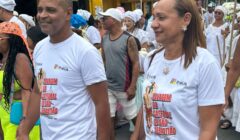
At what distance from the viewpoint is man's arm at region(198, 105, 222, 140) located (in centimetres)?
240

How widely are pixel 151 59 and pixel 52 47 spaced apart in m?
0.73

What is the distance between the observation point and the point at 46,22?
9.46 feet

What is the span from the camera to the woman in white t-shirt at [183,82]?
2391 millimetres

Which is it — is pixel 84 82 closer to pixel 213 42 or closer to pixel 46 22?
pixel 46 22

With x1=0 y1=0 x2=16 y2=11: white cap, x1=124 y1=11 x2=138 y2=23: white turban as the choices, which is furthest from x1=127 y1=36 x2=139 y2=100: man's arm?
x1=124 y1=11 x2=138 y2=23: white turban

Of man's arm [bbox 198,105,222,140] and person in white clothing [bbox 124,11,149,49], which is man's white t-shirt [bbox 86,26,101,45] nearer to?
person in white clothing [bbox 124,11,149,49]

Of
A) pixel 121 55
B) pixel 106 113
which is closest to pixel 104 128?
pixel 106 113

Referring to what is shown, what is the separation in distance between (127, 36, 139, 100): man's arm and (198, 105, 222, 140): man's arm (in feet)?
12.4

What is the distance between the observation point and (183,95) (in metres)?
2.40

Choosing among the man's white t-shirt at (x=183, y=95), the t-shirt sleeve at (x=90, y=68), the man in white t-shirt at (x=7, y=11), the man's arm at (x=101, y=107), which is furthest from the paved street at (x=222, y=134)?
the man's white t-shirt at (x=183, y=95)

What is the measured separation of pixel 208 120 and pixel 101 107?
815mm

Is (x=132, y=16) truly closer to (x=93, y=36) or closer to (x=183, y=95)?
(x=93, y=36)

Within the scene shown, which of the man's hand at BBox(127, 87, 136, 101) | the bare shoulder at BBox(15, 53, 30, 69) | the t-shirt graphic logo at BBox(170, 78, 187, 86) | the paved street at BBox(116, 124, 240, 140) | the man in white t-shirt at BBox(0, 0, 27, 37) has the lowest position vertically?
the paved street at BBox(116, 124, 240, 140)

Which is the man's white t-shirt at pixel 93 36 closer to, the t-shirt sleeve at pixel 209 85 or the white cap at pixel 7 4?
the white cap at pixel 7 4
